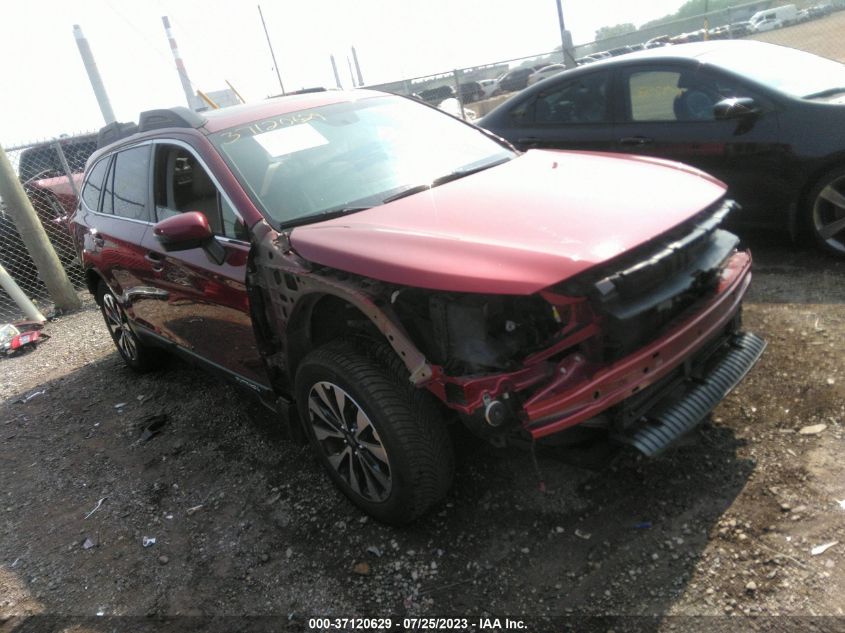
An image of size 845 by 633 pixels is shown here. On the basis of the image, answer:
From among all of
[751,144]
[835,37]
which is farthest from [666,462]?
[835,37]

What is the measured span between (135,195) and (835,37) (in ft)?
54.8

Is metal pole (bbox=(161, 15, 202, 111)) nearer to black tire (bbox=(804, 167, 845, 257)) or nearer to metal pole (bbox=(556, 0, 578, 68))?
metal pole (bbox=(556, 0, 578, 68))

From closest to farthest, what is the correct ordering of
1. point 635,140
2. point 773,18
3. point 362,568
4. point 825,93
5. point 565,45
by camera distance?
point 362,568
point 825,93
point 635,140
point 565,45
point 773,18

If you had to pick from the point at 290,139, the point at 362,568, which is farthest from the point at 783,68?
the point at 362,568

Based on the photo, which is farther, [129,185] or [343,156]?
[129,185]

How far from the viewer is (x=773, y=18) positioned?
25141 millimetres

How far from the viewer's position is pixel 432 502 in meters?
2.66

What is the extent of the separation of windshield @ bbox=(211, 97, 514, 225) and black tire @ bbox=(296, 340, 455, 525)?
76cm

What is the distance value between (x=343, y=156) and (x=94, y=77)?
51083mm

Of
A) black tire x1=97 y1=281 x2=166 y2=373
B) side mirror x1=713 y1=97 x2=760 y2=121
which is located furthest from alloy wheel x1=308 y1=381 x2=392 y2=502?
side mirror x1=713 y1=97 x2=760 y2=121

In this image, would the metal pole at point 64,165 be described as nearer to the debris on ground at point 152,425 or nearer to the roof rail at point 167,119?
the roof rail at point 167,119

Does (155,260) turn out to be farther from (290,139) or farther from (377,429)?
(377,429)

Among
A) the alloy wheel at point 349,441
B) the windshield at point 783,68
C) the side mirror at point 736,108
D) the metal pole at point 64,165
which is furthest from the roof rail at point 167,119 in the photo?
the metal pole at point 64,165

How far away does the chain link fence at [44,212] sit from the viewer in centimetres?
849
